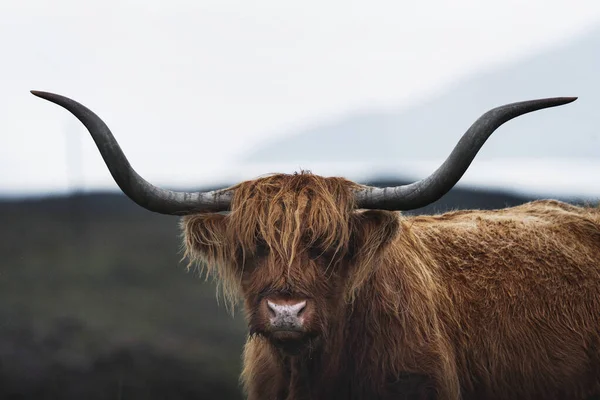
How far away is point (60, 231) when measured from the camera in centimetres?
1030

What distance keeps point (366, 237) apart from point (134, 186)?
131cm

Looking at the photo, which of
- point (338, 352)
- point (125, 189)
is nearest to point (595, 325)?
point (338, 352)

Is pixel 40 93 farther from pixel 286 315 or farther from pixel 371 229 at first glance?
pixel 371 229

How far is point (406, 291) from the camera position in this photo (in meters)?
4.70

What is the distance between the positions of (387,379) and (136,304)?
7348 mm

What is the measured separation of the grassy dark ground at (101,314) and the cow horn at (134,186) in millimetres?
3644

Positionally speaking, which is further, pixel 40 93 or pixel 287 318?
pixel 40 93

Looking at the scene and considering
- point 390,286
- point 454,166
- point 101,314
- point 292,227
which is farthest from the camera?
point 101,314

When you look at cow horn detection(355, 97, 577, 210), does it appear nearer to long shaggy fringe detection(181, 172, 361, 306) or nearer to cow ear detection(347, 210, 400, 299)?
cow ear detection(347, 210, 400, 299)

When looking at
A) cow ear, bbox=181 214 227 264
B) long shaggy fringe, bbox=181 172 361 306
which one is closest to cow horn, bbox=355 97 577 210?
long shaggy fringe, bbox=181 172 361 306

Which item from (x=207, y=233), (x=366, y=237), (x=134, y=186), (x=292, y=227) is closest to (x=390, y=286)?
(x=366, y=237)

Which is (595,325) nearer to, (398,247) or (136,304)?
(398,247)

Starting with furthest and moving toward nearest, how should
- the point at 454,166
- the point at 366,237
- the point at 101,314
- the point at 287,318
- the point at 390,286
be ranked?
the point at 101,314
the point at 390,286
the point at 366,237
the point at 454,166
the point at 287,318

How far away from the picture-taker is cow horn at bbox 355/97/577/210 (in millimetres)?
3859
